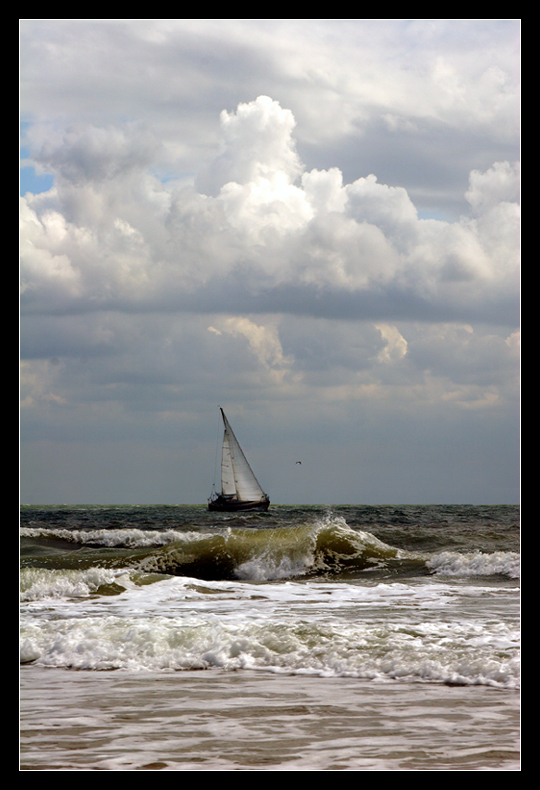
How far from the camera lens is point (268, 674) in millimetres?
7500

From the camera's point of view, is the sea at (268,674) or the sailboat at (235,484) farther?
the sailboat at (235,484)

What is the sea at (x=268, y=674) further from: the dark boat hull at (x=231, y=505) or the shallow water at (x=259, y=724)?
the dark boat hull at (x=231, y=505)

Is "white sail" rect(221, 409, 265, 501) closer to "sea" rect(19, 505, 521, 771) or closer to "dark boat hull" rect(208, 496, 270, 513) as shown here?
"dark boat hull" rect(208, 496, 270, 513)

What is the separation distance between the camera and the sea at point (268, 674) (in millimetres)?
4777

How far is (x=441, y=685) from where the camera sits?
6.93 meters

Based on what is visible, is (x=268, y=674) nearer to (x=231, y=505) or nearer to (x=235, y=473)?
(x=235, y=473)

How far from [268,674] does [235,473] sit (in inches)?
1896

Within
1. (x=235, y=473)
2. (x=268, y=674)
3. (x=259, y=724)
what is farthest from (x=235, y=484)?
(x=259, y=724)

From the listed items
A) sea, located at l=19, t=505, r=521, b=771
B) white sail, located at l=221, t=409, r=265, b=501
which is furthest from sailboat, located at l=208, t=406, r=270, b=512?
sea, located at l=19, t=505, r=521, b=771

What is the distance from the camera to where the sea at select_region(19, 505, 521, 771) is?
4.78 metres

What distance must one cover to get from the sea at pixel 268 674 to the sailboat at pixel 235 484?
37.6 m

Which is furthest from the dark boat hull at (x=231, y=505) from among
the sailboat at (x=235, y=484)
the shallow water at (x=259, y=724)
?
the shallow water at (x=259, y=724)
